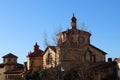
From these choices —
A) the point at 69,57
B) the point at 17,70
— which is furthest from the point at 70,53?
the point at 17,70

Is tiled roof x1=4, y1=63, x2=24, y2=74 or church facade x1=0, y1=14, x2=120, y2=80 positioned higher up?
church facade x1=0, y1=14, x2=120, y2=80

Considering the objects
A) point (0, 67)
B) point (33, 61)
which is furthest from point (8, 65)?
point (33, 61)

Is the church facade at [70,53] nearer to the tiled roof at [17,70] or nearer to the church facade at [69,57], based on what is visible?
the church facade at [69,57]

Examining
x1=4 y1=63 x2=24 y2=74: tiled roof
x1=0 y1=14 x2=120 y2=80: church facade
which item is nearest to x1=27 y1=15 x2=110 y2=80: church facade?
x1=0 y1=14 x2=120 y2=80: church facade

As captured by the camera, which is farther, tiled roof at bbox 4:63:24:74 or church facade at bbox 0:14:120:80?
tiled roof at bbox 4:63:24:74

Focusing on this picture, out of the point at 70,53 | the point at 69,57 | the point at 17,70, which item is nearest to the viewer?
the point at 70,53

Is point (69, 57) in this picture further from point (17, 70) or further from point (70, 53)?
point (17, 70)

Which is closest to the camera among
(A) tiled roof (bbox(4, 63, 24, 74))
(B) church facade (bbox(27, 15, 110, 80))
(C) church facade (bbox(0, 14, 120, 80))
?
(B) church facade (bbox(27, 15, 110, 80))

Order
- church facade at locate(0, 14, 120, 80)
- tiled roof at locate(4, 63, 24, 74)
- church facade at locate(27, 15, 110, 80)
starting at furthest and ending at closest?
tiled roof at locate(4, 63, 24, 74)
church facade at locate(0, 14, 120, 80)
church facade at locate(27, 15, 110, 80)

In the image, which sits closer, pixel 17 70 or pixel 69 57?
pixel 69 57

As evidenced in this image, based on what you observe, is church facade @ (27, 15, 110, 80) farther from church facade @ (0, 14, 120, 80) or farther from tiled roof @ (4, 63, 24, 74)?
tiled roof @ (4, 63, 24, 74)

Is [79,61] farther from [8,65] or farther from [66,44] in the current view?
[8,65]

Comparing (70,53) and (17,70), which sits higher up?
(70,53)

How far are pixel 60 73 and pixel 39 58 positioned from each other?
34575 mm
